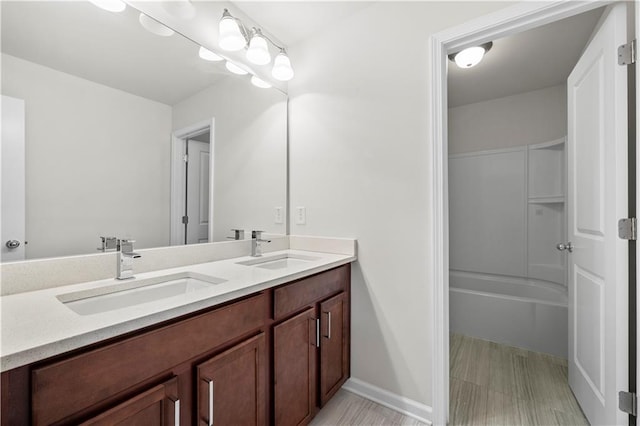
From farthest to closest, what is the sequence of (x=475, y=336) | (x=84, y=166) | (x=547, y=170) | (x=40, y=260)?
(x=547, y=170) < (x=475, y=336) < (x=84, y=166) < (x=40, y=260)

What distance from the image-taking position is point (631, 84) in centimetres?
126

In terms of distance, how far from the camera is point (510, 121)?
3.06 m

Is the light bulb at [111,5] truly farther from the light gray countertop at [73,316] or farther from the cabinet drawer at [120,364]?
the cabinet drawer at [120,364]

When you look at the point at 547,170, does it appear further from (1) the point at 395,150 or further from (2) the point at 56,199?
(2) the point at 56,199

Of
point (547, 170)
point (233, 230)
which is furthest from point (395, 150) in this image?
point (547, 170)

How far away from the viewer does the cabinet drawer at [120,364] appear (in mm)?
636

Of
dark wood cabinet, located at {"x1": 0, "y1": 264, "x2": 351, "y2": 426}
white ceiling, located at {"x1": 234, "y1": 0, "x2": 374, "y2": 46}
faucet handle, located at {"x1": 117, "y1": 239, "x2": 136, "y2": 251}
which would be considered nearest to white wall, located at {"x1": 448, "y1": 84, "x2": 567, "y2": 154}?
white ceiling, located at {"x1": 234, "y1": 0, "x2": 374, "y2": 46}

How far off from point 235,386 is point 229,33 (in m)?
1.68

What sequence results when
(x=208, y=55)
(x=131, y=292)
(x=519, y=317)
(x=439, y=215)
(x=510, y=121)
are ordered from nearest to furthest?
(x=131, y=292) < (x=439, y=215) < (x=208, y=55) < (x=519, y=317) < (x=510, y=121)

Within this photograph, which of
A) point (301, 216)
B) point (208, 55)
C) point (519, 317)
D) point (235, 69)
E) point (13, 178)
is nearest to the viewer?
point (13, 178)

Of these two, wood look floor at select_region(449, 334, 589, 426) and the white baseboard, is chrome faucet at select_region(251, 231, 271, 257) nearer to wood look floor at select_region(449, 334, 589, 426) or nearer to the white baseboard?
the white baseboard

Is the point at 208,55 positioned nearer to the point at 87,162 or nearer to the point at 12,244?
the point at 87,162

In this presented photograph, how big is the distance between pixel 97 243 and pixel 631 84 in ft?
7.88

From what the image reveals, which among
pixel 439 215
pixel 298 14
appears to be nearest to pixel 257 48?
pixel 298 14
